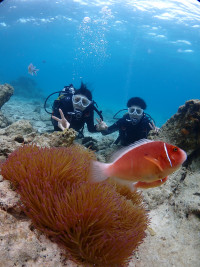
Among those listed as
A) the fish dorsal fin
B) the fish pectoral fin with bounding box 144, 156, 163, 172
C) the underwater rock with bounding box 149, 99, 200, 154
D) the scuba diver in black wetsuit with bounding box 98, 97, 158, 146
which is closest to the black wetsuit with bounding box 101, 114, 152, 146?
the scuba diver in black wetsuit with bounding box 98, 97, 158, 146

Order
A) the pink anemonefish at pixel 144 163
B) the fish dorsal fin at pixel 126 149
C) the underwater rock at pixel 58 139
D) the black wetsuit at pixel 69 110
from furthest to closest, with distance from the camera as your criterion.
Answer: the black wetsuit at pixel 69 110 → the underwater rock at pixel 58 139 → the fish dorsal fin at pixel 126 149 → the pink anemonefish at pixel 144 163

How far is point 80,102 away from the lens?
600 cm

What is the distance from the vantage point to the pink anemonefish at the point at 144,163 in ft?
4.91

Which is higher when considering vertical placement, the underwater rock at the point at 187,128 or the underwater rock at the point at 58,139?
the underwater rock at the point at 187,128

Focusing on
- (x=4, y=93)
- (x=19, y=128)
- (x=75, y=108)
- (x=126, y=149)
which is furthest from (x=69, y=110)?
(x=4, y=93)

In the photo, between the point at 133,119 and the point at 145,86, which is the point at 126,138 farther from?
the point at 145,86

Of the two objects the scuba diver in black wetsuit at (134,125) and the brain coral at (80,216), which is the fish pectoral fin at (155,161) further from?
the scuba diver in black wetsuit at (134,125)

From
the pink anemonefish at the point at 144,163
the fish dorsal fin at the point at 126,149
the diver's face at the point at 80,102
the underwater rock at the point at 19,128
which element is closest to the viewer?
the pink anemonefish at the point at 144,163

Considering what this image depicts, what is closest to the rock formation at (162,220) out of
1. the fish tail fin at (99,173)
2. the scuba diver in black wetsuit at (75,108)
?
the fish tail fin at (99,173)

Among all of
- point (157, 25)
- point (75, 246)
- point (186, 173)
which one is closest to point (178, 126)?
point (186, 173)

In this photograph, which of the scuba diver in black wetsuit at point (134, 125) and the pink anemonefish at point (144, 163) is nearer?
the pink anemonefish at point (144, 163)

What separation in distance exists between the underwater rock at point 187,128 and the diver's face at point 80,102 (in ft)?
9.63

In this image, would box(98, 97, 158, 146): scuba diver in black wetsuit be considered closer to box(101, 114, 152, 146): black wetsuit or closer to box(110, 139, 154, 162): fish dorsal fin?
box(101, 114, 152, 146): black wetsuit

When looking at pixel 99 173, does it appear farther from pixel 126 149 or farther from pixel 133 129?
pixel 133 129
